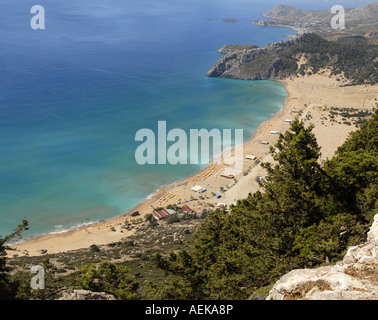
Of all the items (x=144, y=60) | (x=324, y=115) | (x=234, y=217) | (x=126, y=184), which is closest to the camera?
(x=234, y=217)

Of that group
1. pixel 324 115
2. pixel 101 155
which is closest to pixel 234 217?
pixel 101 155

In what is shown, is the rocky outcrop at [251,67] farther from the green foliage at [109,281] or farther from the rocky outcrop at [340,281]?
the rocky outcrop at [340,281]

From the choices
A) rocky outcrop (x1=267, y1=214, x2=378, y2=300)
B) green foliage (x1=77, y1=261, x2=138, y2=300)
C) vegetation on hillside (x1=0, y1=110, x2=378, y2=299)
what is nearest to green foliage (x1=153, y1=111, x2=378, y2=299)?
vegetation on hillside (x1=0, y1=110, x2=378, y2=299)

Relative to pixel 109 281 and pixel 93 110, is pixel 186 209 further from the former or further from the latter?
pixel 93 110

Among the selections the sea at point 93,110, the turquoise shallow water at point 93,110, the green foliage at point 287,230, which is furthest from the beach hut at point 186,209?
the green foliage at point 287,230

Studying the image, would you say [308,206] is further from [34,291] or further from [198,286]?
[34,291]

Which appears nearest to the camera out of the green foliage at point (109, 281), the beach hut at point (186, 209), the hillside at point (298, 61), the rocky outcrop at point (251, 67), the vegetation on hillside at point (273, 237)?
the green foliage at point (109, 281)
